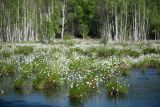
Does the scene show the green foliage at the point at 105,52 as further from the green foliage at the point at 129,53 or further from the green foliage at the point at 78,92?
the green foliage at the point at 78,92

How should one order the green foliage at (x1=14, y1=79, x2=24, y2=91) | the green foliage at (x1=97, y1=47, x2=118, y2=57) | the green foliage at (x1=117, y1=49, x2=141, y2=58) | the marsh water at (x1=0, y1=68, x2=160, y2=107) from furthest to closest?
the green foliage at (x1=117, y1=49, x2=141, y2=58) < the green foliage at (x1=97, y1=47, x2=118, y2=57) < the green foliage at (x1=14, y1=79, x2=24, y2=91) < the marsh water at (x1=0, y1=68, x2=160, y2=107)

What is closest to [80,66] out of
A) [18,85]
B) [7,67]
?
[7,67]

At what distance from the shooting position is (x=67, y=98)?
19.4 metres

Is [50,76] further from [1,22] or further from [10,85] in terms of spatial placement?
[1,22]

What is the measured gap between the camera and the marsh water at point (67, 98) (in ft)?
60.3

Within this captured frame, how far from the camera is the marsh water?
723 inches

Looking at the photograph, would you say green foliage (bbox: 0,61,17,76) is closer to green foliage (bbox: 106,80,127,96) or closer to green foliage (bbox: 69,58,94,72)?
green foliage (bbox: 69,58,94,72)

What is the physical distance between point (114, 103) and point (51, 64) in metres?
6.44

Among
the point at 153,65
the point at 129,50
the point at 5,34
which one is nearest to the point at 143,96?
the point at 153,65

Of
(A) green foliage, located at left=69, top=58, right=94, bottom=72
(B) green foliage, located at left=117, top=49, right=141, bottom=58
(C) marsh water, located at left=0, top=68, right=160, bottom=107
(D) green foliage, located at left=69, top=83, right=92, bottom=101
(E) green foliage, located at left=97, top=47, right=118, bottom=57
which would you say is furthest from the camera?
(B) green foliage, located at left=117, top=49, right=141, bottom=58

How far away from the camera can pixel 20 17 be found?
85.3 meters

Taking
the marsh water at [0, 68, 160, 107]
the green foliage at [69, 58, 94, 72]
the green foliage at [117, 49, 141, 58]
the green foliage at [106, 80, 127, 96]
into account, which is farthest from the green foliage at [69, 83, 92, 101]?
the green foliage at [117, 49, 141, 58]

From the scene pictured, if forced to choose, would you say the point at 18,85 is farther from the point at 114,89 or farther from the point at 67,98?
the point at 114,89

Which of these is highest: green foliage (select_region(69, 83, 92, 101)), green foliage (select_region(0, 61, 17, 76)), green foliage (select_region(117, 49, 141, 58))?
green foliage (select_region(117, 49, 141, 58))
